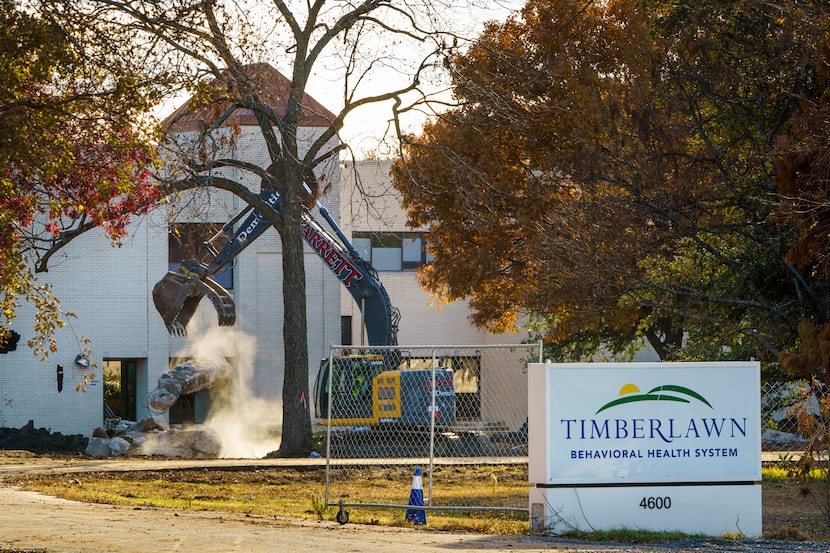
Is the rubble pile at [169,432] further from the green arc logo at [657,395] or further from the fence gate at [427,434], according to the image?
the green arc logo at [657,395]

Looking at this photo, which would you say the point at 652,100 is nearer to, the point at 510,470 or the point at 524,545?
the point at 510,470

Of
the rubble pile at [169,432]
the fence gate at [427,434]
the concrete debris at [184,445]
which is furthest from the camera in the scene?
the concrete debris at [184,445]

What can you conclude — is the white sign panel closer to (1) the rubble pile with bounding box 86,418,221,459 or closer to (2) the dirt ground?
(2) the dirt ground

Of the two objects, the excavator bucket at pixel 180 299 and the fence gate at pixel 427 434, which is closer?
the fence gate at pixel 427 434

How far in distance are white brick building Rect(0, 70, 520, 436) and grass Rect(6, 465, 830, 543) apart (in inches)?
552

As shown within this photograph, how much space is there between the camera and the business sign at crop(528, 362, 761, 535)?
13.3 meters

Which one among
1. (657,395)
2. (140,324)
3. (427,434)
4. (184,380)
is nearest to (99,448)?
(184,380)

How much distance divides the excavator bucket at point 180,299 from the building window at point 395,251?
15.0 meters

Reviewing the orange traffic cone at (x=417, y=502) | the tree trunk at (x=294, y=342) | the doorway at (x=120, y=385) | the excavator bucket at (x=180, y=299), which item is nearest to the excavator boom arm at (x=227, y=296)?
the excavator bucket at (x=180, y=299)

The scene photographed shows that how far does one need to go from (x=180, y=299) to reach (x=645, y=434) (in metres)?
17.8

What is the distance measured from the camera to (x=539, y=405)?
528 inches

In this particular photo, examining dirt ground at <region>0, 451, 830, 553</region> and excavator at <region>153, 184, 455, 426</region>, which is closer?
dirt ground at <region>0, 451, 830, 553</region>

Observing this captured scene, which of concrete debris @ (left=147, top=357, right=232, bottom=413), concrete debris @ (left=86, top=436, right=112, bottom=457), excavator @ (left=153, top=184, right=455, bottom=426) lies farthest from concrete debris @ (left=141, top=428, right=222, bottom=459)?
concrete debris @ (left=147, top=357, right=232, bottom=413)

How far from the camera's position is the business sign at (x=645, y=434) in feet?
43.5
